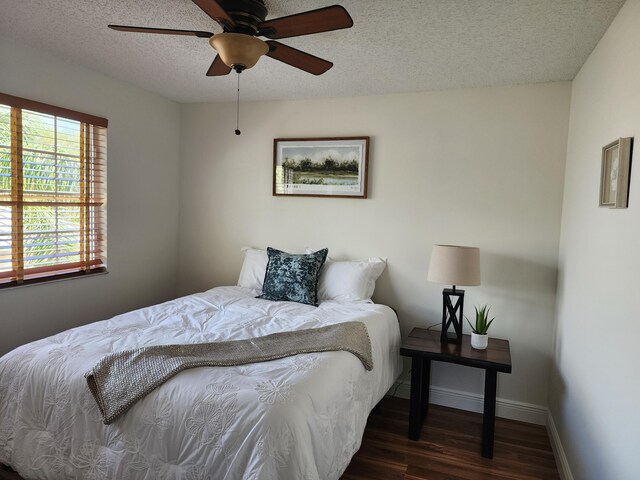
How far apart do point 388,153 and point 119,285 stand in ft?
7.82

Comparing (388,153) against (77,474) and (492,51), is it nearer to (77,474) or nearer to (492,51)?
(492,51)

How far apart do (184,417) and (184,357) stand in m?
0.33

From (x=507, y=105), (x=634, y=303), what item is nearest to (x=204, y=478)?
(x=634, y=303)

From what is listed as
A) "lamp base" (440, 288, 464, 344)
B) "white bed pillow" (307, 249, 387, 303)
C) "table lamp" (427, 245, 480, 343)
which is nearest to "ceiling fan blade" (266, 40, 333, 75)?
"table lamp" (427, 245, 480, 343)

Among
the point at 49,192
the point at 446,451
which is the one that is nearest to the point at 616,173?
the point at 446,451

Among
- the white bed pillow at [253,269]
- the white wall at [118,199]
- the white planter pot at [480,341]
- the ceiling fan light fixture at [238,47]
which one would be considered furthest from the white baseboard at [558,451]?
the white wall at [118,199]

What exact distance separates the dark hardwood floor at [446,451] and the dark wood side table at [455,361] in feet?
0.32

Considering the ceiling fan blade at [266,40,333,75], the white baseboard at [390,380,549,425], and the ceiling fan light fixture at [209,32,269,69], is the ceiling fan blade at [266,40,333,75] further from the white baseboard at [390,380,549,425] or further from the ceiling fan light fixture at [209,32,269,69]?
the white baseboard at [390,380,549,425]

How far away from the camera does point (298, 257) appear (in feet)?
10.4

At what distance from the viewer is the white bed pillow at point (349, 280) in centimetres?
309

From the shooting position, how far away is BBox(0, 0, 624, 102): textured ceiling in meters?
1.91

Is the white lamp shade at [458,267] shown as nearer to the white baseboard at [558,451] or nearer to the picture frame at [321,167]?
the picture frame at [321,167]

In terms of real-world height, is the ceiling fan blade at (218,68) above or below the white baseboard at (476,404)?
above

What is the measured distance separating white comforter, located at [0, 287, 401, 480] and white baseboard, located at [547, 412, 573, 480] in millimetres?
1101
